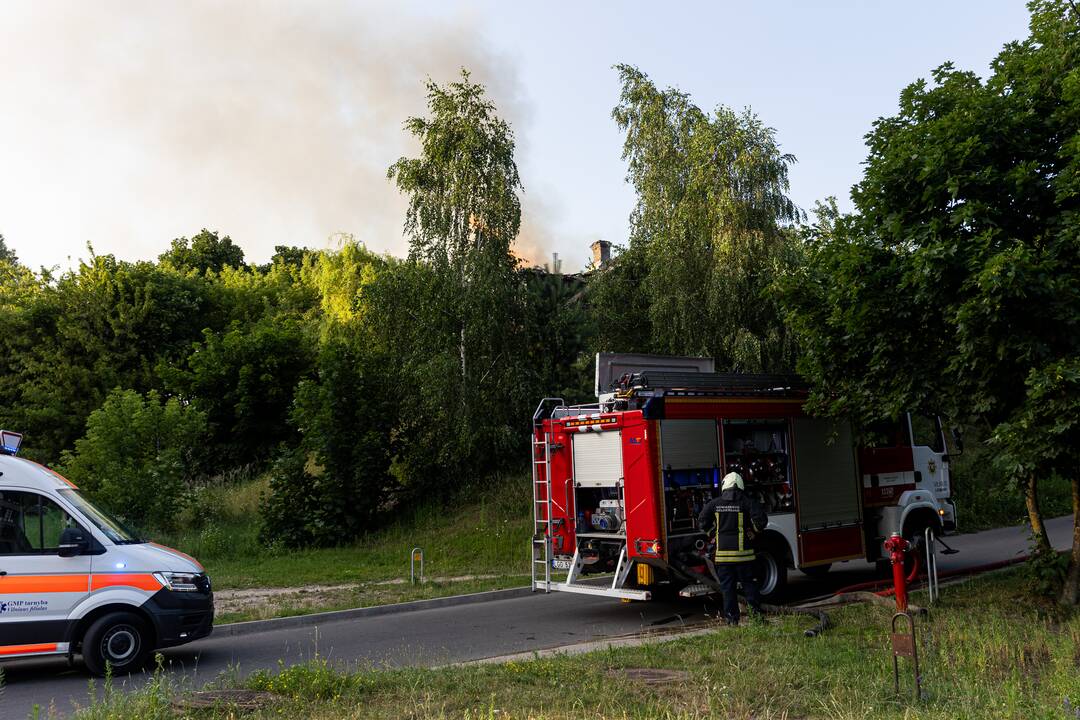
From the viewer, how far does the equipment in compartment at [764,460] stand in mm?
11719

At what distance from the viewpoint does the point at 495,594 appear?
1405cm

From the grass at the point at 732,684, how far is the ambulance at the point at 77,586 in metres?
1.54

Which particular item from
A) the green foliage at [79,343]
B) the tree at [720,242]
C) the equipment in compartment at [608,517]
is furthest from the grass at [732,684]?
the green foliage at [79,343]

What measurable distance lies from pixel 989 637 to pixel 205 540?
666 inches

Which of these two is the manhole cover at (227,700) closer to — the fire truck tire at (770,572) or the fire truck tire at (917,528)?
the fire truck tire at (770,572)

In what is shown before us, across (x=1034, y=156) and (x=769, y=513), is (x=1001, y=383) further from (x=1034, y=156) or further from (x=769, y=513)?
(x=769, y=513)

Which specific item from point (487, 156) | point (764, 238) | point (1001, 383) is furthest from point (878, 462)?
point (487, 156)

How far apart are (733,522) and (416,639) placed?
406 centimetres

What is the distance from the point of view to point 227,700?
652cm

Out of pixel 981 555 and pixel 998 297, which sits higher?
pixel 998 297

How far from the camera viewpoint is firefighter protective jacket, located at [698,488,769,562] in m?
10.1

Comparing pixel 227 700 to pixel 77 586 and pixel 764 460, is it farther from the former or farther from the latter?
pixel 764 460

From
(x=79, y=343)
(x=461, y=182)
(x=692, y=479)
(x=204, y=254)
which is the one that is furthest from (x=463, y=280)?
(x=204, y=254)

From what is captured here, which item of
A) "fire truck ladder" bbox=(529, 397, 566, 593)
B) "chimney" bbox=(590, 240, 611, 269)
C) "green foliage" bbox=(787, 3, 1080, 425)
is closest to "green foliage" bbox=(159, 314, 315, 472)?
"chimney" bbox=(590, 240, 611, 269)
